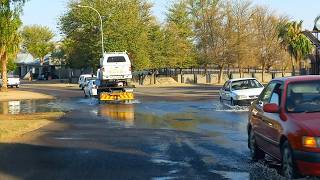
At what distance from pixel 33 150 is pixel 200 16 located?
72633 millimetres

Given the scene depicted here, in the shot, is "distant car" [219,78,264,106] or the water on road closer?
the water on road

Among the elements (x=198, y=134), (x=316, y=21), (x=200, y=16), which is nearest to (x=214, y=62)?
(x=200, y=16)

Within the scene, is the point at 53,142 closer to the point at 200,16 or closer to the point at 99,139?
the point at 99,139

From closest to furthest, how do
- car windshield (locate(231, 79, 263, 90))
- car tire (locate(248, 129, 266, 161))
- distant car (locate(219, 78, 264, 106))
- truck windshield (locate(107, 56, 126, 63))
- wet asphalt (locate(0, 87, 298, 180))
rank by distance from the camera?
wet asphalt (locate(0, 87, 298, 180)) < car tire (locate(248, 129, 266, 161)) < distant car (locate(219, 78, 264, 106)) < car windshield (locate(231, 79, 263, 90)) < truck windshield (locate(107, 56, 126, 63))

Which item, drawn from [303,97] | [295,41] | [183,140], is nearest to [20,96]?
[183,140]

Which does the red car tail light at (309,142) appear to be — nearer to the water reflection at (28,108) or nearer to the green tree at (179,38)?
the water reflection at (28,108)

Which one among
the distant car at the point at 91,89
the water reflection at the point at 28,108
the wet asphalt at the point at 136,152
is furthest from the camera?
the distant car at the point at 91,89

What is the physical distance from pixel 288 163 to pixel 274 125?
90cm

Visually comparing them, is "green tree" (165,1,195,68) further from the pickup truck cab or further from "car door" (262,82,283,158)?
"car door" (262,82,283,158)

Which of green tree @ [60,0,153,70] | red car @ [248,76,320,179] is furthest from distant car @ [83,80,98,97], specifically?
red car @ [248,76,320,179]

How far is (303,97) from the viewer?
936cm

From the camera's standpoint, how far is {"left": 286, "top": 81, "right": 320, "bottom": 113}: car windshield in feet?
29.7

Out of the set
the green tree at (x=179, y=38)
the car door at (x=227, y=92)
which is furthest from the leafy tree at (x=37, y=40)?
the car door at (x=227, y=92)

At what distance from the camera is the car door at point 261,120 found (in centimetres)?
1011
